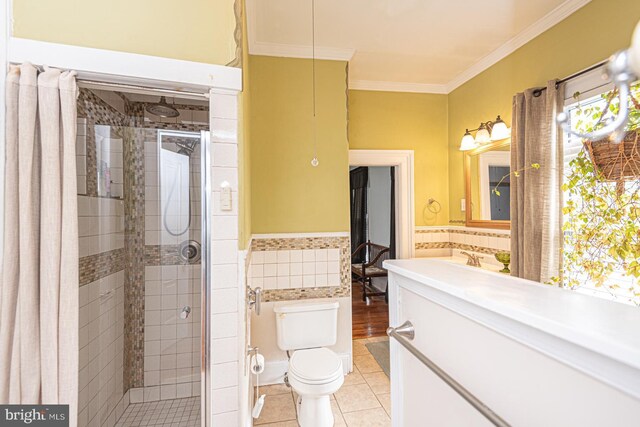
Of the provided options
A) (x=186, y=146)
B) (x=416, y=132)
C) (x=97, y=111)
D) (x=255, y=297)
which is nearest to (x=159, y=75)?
(x=97, y=111)

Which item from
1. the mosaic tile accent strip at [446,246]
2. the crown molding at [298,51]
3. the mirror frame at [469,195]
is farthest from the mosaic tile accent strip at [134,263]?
the mirror frame at [469,195]

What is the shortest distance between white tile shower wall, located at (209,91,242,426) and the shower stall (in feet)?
0.81

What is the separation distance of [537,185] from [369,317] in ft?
8.15

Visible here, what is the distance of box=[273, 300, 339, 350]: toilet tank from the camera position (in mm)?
2238

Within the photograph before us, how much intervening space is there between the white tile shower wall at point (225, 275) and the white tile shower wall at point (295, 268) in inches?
40.7

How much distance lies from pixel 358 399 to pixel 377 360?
59cm

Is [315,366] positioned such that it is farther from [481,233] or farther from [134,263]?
[481,233]

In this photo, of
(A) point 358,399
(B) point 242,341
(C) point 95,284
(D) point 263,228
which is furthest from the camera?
(D) point 263,228

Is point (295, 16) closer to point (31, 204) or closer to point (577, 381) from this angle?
point (31, 204)

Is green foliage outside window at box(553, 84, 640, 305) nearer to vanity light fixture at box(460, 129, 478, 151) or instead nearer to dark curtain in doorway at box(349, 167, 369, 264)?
vanity light fixture at box(460, 129, 478, 151)

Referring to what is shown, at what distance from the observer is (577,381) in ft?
1.65

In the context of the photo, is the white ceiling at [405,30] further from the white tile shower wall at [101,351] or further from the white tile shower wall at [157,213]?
the white tile shower wall at [101,351]

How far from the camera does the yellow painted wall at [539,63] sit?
1.77 m

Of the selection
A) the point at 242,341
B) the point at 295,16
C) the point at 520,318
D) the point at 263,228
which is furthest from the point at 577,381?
the point at 295,16
